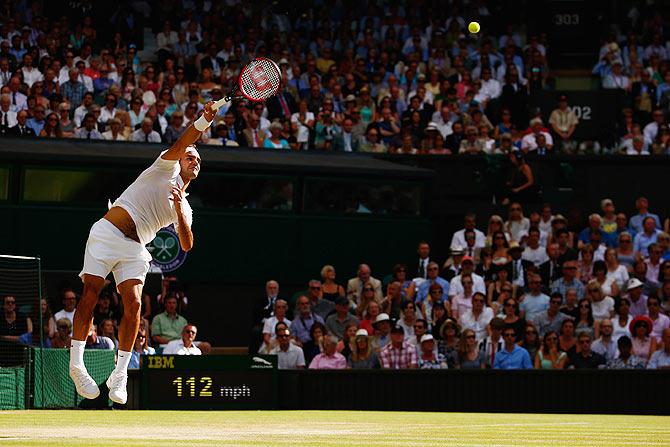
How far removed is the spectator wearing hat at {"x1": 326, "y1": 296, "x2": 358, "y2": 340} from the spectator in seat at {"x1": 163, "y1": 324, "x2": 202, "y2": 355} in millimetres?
1905

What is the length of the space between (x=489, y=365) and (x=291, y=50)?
9.13 metres

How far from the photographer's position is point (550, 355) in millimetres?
18266

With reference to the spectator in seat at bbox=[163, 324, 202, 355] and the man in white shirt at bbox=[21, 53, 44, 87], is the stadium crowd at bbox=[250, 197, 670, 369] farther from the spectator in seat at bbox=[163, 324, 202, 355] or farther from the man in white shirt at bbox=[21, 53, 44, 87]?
the man in white shirt at bbox=[21, 53, 44, 87]

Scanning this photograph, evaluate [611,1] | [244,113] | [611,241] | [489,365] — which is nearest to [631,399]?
[489,365]

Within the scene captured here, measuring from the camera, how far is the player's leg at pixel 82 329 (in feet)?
34.8

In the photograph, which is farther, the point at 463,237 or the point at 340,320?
the point at 463,237

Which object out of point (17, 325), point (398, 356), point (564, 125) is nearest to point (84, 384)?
point (17, 325)

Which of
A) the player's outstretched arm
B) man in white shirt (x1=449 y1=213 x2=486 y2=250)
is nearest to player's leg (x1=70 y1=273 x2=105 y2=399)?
the player's outstretched arm

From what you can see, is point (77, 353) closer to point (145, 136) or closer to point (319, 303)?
point (319, 303)

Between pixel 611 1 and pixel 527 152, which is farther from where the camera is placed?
pixel 611 1

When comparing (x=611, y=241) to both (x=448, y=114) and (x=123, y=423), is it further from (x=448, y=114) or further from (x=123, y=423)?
(x=123, y=423)

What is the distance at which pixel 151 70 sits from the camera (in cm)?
2292

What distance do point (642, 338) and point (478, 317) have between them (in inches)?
85.5

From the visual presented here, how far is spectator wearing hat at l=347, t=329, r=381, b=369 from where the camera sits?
17.9m
